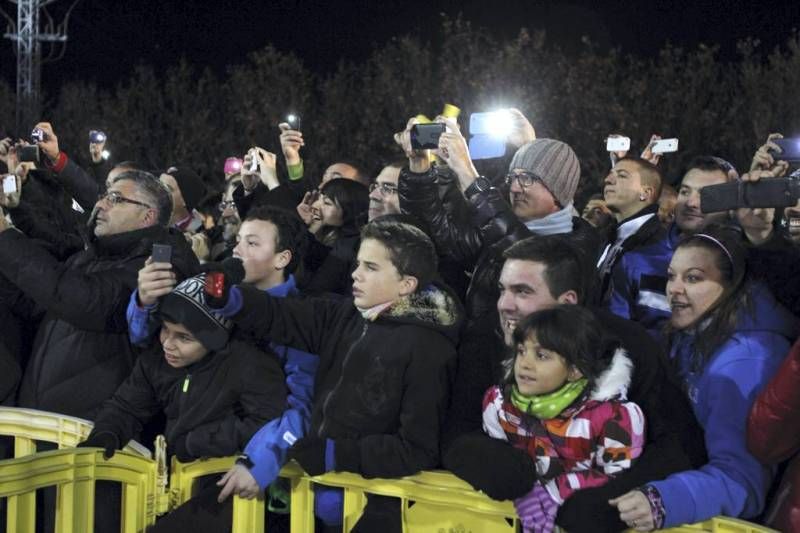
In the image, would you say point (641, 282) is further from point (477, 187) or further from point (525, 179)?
point (477, 187)

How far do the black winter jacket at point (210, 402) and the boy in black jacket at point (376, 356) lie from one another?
174 mm

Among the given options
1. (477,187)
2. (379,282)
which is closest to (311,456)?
(379,282)

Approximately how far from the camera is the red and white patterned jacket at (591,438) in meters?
3.13

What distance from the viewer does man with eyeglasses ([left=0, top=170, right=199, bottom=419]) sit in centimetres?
448

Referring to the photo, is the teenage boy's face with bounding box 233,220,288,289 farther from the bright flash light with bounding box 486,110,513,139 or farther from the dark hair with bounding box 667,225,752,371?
the dark hair with bounding box 667,225,752,371

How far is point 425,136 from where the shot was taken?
4570 mm

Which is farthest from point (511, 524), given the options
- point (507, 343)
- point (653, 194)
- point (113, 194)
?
point (653, 194)

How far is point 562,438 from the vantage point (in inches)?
124

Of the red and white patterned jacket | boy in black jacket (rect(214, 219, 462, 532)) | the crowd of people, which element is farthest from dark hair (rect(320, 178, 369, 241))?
the red and white patterned jacket

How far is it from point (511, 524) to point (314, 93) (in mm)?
32757

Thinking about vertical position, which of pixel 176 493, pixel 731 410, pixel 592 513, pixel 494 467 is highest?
pixel 731 410

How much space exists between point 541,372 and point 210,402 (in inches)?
54.9

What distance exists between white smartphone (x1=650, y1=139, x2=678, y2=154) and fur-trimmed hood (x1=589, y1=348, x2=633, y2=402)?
3472 millimetres

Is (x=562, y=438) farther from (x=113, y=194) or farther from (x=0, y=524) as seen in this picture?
(x=113, y=194)
